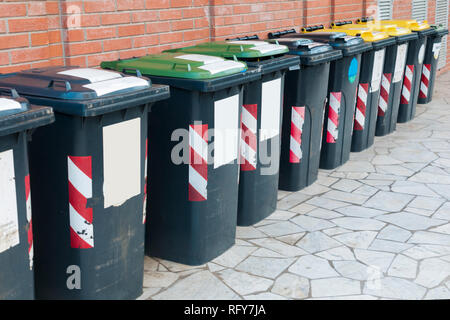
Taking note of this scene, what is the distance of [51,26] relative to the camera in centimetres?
431

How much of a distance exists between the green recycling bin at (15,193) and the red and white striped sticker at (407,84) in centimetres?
659

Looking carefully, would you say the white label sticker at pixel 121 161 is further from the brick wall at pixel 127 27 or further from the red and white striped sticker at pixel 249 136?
→ the brick wall at pixel 127 27

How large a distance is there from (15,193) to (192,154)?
141 centimetres

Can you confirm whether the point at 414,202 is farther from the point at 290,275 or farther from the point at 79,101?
the point at 79,101

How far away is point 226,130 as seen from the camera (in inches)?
158

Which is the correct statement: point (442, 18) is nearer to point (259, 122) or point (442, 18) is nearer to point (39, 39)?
point (259, 122)

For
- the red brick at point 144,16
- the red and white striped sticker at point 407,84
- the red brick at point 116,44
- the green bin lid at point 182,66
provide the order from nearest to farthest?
the green bin lid at point 182,66 → the red brick at point 116,44 → the red brick at point 144,16 → the red and white striped sticker at point 407,84

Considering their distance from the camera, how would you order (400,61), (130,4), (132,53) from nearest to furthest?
(130,4), (132,53), (400,61)

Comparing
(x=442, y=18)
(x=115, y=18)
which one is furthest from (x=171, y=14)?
(x=442, y=18)

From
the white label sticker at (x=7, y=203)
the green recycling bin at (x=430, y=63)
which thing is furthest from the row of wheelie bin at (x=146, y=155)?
the green recycling bin at (x=430, y=63)

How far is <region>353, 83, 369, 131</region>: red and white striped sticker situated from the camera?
268 inches

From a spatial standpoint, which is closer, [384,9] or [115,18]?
[115,18]

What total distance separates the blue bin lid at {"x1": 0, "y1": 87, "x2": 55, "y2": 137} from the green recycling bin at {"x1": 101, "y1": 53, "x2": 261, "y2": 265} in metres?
1.15

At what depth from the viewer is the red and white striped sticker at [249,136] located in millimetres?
4535
